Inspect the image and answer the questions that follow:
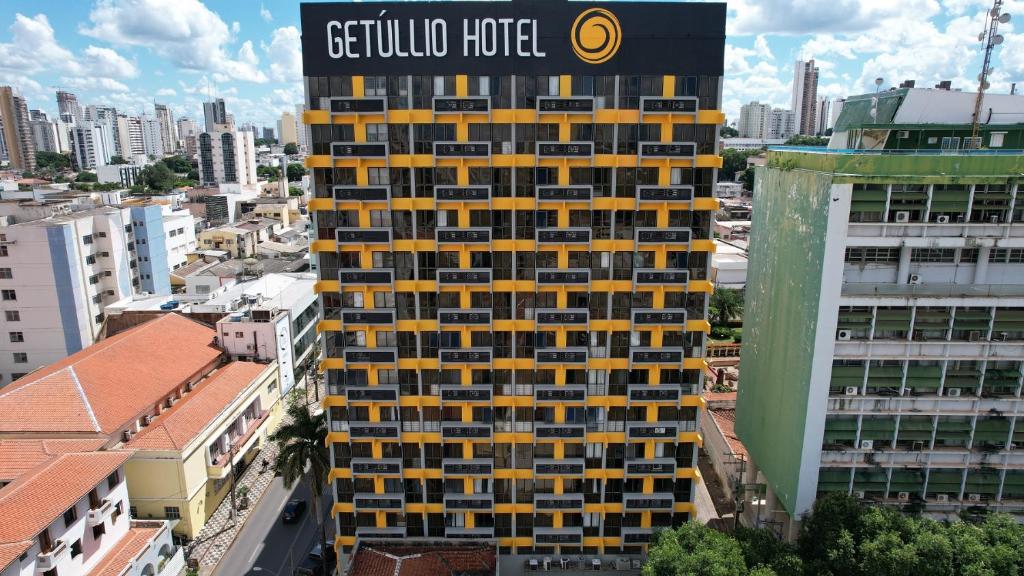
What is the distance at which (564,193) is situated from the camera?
1260 inches

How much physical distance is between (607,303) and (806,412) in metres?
11.9

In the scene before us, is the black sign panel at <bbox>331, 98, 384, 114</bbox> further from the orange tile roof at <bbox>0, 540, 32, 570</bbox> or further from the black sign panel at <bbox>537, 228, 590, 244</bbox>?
the orange tile roof at <bbox>0, 540, 32, 570</bbox>

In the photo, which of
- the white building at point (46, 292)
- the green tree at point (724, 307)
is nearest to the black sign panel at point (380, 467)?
the white building at point (46, 292)

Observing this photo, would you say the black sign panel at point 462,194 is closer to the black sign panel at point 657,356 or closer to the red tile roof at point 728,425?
the black sign panel at point 657,356

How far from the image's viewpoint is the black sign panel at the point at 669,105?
103 feet

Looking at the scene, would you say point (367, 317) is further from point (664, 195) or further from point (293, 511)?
point (293, 511)

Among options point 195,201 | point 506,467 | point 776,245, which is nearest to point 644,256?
point 776,245

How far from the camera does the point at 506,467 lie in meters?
35.8

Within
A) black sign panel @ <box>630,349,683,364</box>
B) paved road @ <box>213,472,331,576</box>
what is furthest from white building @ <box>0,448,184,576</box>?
black sign panel @ <box>630,349,683,364</box>

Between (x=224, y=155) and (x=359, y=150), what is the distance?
17511cm

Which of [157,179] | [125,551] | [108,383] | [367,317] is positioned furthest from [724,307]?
[157,179]

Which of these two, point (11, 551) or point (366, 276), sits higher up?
point (366, 276)

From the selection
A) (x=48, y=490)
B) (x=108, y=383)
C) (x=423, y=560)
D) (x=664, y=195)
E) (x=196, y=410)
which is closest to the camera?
(x=48, y=490)

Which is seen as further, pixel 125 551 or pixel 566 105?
pixel 125 551
